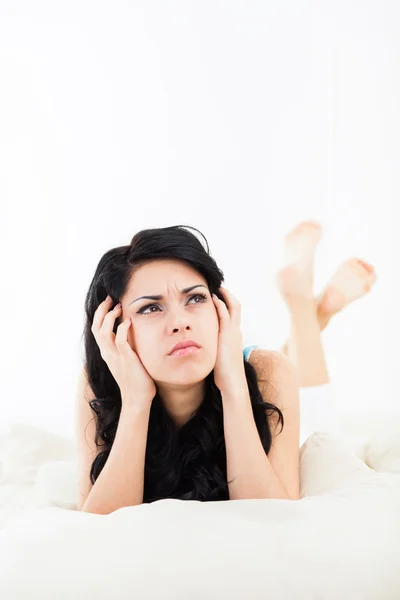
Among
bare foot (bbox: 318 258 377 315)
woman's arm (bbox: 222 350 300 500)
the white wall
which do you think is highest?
the white wall

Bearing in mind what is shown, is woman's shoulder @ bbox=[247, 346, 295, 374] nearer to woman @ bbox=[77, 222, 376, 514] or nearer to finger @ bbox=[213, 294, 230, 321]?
woman @ bbox=[77, 222, 376, 514]

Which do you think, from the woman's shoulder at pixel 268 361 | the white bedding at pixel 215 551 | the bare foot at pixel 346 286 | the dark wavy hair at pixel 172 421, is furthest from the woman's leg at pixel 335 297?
the white bedding at pixel 215 551

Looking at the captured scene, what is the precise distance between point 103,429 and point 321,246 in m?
2.49

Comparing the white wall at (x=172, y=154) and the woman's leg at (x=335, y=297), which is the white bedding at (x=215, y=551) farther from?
the white wall at (x=172, y=154)

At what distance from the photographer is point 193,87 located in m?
3.92

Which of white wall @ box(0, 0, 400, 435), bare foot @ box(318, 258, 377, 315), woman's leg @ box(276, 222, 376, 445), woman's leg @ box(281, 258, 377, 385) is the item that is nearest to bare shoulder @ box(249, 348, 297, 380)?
woman's leg @ box(276, 222, 376, 445)

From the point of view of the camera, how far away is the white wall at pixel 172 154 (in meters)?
3.89

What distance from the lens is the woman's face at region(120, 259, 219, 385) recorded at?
5.10ft

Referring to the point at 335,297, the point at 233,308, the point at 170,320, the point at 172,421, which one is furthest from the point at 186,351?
the point at 335,297

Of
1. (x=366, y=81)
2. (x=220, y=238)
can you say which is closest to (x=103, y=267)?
(x=220, y=238)

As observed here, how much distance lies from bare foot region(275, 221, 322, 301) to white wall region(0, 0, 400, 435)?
1.07 metres

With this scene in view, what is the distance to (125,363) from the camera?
1.64 m

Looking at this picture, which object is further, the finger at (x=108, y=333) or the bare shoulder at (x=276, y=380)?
the bare shoulder at (x=276, y=380)

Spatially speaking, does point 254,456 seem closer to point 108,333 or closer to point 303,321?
point 108,333
